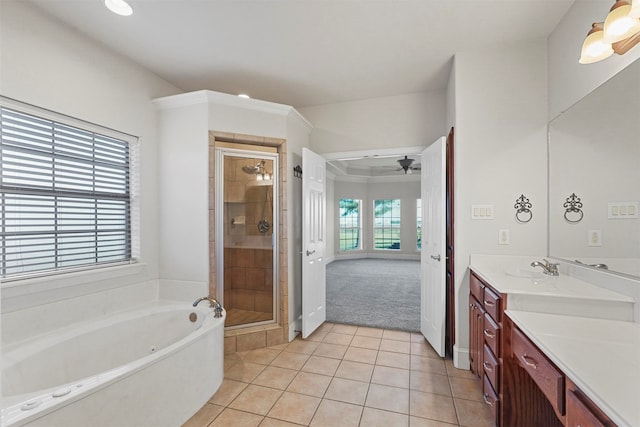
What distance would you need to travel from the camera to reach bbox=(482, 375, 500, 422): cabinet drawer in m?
1.76

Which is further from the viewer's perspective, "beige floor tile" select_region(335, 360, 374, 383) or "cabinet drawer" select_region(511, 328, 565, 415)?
"beige floor tile" select_region(335, 360, 374, 383)

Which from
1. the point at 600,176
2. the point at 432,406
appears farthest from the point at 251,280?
the point at 600,176

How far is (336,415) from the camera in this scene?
196 centimetres

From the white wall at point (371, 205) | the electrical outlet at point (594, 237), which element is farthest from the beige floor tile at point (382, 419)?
the white wall at point (371, 205)

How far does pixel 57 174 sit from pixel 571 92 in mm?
3781

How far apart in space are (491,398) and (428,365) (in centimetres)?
79

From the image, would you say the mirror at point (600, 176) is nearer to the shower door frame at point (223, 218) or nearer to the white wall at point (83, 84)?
the shower door frame at point (223, 218)

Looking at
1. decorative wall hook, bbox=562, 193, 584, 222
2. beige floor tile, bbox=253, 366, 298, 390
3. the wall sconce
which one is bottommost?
beige floor tile, bbox=253, 366, 298, 390

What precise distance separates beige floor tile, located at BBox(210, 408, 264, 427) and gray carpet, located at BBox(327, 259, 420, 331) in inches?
73.4

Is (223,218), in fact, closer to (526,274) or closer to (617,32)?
(526,274)

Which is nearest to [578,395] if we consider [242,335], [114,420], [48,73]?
[114,420]

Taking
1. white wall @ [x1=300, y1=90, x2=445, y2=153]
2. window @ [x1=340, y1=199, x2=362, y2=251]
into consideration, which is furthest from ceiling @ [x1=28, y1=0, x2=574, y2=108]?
window @ [x1=340, y1=199, x2=362, y2=251]

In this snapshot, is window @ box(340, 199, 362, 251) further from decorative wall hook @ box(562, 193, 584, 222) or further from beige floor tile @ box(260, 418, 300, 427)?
beige floor tile @ box(260, 418, 300, 427)

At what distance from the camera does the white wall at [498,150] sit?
7.89 ft
